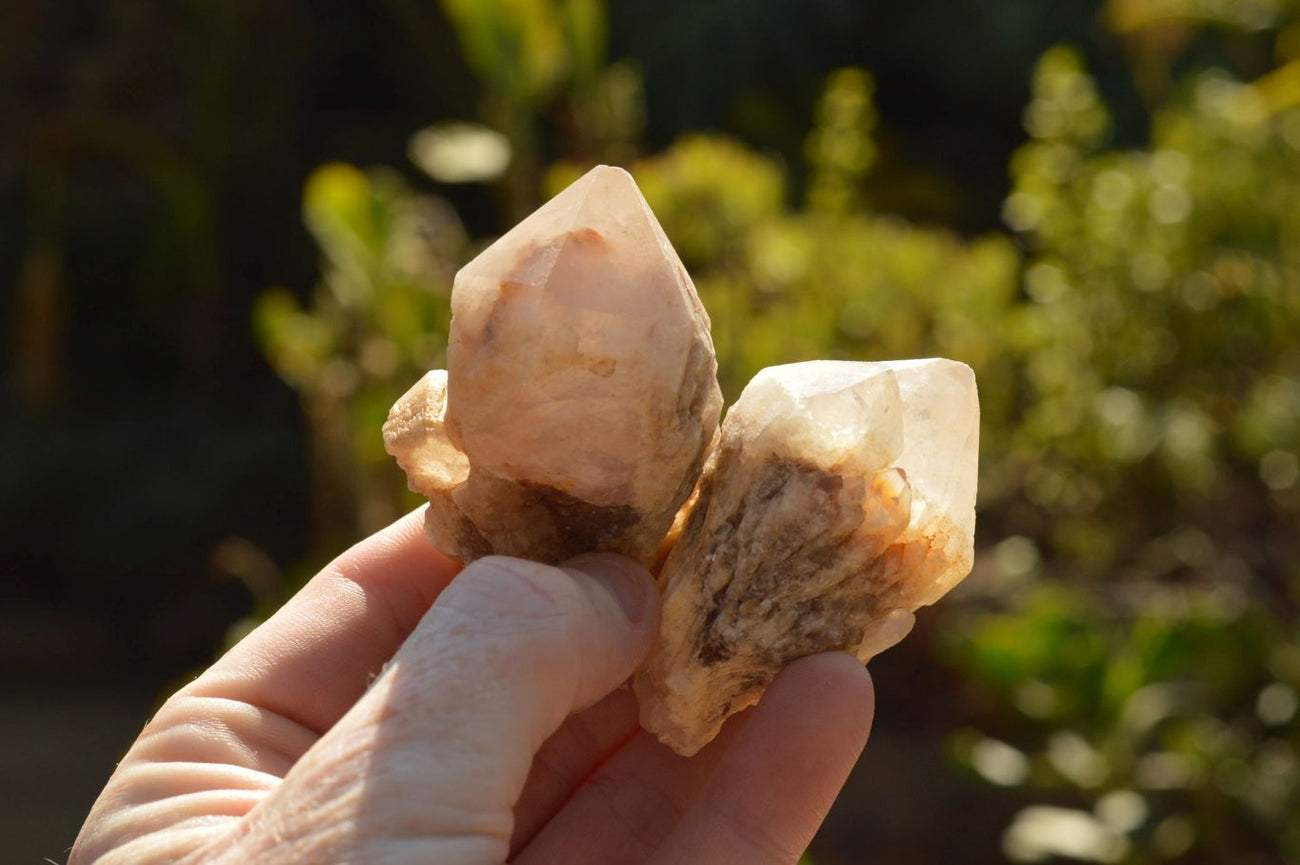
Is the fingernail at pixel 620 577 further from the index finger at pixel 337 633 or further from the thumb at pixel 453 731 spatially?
the index finger at pixel 337 633

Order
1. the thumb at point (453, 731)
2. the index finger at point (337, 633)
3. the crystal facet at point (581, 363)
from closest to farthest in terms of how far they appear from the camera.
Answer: the thumb at point (453, 731)
the crystal facet at point (581, 363)
the index finger at point (337, 633)

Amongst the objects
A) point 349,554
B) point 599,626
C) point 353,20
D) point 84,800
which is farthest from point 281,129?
point 599,626

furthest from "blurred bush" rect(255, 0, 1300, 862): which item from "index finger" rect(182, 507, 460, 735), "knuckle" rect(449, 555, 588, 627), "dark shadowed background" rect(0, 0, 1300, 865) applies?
"knuckle" rect(449, 555, 588, 627)

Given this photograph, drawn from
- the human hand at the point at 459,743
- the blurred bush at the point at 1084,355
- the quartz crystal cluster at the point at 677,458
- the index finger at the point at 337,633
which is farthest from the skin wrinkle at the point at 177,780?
the blurred bush at the point at 1084,355

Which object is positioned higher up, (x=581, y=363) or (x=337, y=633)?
(x=581, y=363)

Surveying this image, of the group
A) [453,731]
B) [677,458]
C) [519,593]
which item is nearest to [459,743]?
[453,731]

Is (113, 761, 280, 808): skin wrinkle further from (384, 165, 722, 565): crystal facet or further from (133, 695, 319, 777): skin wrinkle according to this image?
(384, 165, 722, 565): crystal facet

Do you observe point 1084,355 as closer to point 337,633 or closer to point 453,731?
point 337,633
